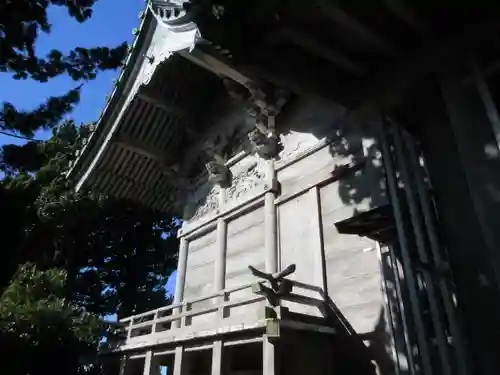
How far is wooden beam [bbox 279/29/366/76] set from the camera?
4.34 metres

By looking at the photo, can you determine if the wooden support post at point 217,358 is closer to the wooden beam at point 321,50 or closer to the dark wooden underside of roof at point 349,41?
the dark wooden underside of roof at point 349,41

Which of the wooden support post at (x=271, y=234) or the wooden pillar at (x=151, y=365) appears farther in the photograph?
the wooden pillar at (x=151, y=365)

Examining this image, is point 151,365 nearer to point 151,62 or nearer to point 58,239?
point 151,62

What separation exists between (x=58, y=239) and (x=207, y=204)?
7236 millimetres

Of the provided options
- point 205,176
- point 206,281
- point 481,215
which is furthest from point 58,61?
point 481,215

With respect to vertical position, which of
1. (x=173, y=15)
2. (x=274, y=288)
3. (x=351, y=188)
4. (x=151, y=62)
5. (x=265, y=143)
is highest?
(x=151, y=62)

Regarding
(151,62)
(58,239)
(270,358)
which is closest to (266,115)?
(151,62)

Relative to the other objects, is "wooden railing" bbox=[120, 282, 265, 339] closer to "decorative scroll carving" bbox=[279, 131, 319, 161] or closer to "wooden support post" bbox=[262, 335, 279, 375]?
"wooden support post" bbox=[262, 335, 279, 375]

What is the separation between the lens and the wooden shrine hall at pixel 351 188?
3.80 metres

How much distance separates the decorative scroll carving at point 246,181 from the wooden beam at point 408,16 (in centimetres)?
350

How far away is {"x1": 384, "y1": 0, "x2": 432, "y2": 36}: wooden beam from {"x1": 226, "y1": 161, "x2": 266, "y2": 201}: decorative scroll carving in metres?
3.50

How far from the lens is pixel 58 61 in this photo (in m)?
6.74

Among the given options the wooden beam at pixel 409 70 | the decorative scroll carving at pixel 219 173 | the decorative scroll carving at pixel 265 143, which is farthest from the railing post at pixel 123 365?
the wooden beam at pixel 409 70

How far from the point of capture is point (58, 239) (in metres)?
13.5
